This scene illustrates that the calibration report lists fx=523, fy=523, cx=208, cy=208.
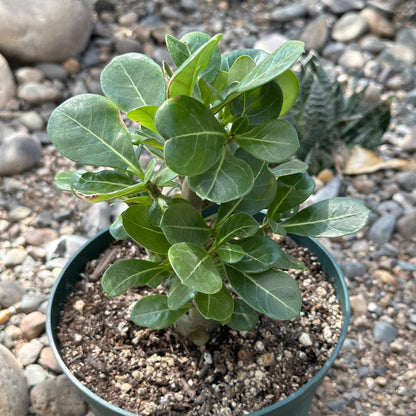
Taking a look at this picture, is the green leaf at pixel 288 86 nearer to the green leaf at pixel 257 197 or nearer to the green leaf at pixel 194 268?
the green leaf at pixel 257 197

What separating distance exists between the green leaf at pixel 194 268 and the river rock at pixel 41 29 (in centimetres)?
221

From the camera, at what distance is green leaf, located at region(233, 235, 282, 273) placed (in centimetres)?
98

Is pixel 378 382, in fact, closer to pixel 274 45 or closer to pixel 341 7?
pixel 274 45

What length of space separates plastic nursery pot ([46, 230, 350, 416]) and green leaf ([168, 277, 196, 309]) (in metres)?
0.29

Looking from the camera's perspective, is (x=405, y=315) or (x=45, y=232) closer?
(x=405, y=315)

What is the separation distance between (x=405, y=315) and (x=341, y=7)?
230 cm

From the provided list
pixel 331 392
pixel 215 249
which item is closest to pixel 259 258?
pixel 215 249

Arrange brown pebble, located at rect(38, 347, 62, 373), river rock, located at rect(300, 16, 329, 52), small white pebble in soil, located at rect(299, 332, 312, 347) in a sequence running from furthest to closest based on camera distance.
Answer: river rock, located at rect(300, 16, 329, 52), brown pebble, located at rect(38, 347, 62, 373), small white pebble in soil, located at rect(299, 332, 312, 347)

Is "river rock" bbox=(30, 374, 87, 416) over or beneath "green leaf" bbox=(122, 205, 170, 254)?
beneath

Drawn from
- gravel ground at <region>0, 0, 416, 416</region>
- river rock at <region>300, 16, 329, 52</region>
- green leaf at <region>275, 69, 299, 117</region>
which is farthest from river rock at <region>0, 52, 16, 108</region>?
green leaf at <region>275, 69, 299, 117</region>

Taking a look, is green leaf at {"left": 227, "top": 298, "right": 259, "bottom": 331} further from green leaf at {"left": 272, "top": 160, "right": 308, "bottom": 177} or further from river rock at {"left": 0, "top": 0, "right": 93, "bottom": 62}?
river rock at {"left": 0, "top": 0, "right": 93, "bottom": 62}

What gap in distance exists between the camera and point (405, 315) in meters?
1.83

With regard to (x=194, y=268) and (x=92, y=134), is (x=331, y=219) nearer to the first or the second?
(x=194, y=268)

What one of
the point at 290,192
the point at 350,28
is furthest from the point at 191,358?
the point at 350,28
